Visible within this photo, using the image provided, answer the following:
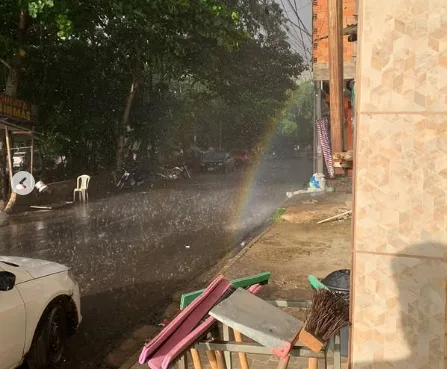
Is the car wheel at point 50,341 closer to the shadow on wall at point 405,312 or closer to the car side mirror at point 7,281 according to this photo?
the car side mirror at point 7,281

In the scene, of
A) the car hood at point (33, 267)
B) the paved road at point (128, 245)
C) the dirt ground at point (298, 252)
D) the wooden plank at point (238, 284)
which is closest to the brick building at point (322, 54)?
the dirt ground at point (298, 252)

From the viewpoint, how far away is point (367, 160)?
2.08 meters

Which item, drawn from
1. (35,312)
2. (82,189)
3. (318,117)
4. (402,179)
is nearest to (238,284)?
(402,179)

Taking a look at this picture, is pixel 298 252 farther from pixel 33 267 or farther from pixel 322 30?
pixel 322 30

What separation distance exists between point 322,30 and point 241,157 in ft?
92.8

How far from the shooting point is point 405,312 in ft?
6.79

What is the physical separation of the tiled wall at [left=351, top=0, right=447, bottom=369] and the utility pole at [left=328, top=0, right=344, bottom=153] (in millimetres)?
333

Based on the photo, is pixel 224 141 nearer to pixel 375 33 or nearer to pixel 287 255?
pixel 287 255

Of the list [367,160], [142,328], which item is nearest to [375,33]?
[367,160]

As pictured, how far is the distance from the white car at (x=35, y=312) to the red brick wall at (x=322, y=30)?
510 inches

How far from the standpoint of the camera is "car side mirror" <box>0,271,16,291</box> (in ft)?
13.3

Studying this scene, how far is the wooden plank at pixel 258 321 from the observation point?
87.0 inches

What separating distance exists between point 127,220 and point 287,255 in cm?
644

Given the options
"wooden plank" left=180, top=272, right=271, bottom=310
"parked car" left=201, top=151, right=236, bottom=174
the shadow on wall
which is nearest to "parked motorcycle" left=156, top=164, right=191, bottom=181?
"parked car" left=201, top=151, right=236, bottom=174
